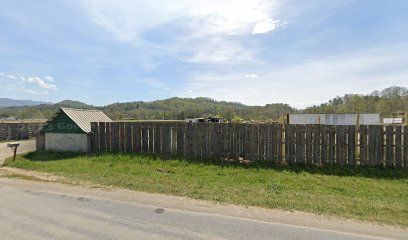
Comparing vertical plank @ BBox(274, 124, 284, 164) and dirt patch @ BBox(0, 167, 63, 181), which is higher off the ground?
vertical plank @ BBox(274, 124, 284, 164)

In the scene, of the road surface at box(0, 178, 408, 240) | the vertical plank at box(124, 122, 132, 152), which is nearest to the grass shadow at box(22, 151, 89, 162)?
the vertical plank at box(124, 122, 132, 152)

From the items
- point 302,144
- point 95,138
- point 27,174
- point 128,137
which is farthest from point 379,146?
point 27,174

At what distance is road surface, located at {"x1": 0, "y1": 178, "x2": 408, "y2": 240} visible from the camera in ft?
17.9

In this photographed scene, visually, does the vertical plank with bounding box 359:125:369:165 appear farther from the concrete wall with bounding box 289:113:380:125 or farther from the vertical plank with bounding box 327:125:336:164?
the concrete wall with bounding box 289:113:380:125

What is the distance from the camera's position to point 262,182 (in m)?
9.73

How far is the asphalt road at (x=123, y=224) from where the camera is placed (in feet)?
17.9

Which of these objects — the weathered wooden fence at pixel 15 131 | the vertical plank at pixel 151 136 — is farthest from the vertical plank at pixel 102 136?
the weathered wooden fence at pixel 15 131

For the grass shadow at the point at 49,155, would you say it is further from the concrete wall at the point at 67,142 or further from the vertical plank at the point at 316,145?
the vertical plank at the point at 316,145

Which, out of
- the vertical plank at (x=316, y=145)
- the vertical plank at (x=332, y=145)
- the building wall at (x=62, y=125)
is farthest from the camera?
the building wall at (x=62, y=125)

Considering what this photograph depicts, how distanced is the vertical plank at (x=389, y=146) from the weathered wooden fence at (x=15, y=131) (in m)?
31.8

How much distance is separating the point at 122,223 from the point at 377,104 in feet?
206

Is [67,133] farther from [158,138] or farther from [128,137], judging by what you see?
[158,138]

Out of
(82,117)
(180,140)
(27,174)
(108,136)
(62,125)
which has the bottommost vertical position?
(27,174)

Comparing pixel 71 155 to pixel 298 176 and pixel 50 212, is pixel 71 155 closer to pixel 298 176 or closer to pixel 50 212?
pixel 50 212
